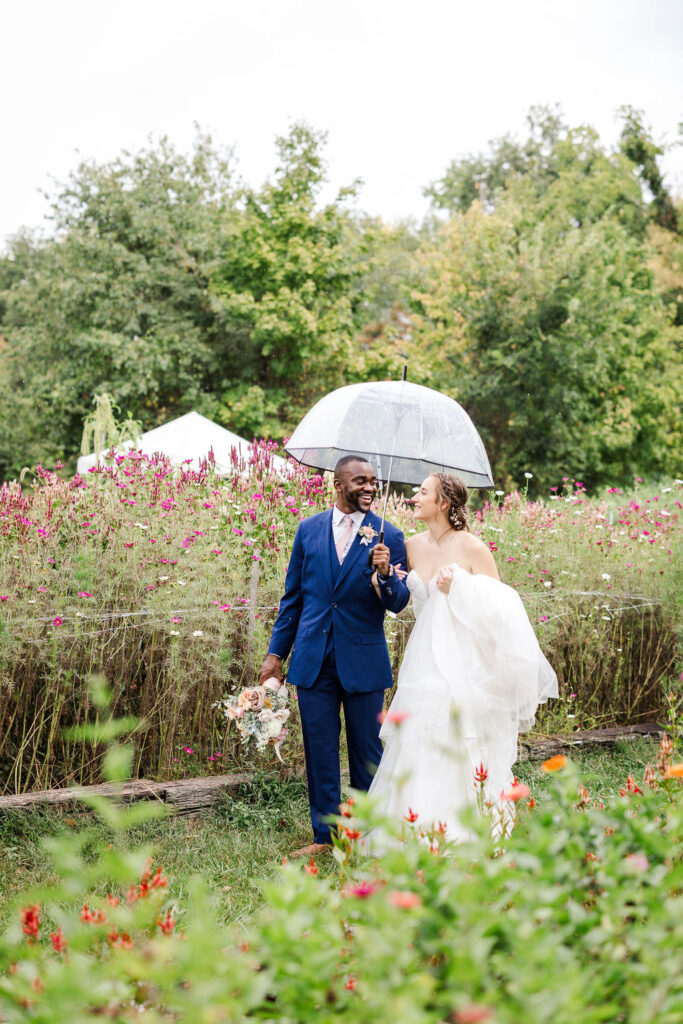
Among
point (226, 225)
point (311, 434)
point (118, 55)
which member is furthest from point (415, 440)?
point (226, 225)

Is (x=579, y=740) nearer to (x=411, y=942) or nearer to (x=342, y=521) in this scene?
(x=342, y=521)

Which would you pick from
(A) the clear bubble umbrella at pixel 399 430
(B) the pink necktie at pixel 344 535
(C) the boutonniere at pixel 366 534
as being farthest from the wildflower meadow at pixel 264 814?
(A) the clear bubble umbrella at pixel 399 430

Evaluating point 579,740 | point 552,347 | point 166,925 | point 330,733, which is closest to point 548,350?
point 552,347

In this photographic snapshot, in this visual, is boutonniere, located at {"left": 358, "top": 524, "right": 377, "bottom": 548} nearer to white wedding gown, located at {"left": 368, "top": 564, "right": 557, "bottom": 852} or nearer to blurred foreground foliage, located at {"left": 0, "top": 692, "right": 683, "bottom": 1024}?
white wedding gown, located at {"left": 368, "top": 564, "right": 557, "bottom": 852}

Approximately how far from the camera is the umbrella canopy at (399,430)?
4.29 m

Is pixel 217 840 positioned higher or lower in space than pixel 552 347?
lower

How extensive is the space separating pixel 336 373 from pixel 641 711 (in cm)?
1599

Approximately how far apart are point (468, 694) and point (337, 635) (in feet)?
2.12

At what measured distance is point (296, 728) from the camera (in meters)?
5.24

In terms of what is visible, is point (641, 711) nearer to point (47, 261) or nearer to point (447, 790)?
point (447, 790)

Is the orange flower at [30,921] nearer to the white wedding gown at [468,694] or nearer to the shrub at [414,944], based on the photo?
the shrub at [414,944]

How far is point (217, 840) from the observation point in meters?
4.49

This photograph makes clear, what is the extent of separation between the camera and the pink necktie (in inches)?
163

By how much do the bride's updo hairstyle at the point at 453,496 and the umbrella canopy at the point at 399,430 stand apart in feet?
0.48
